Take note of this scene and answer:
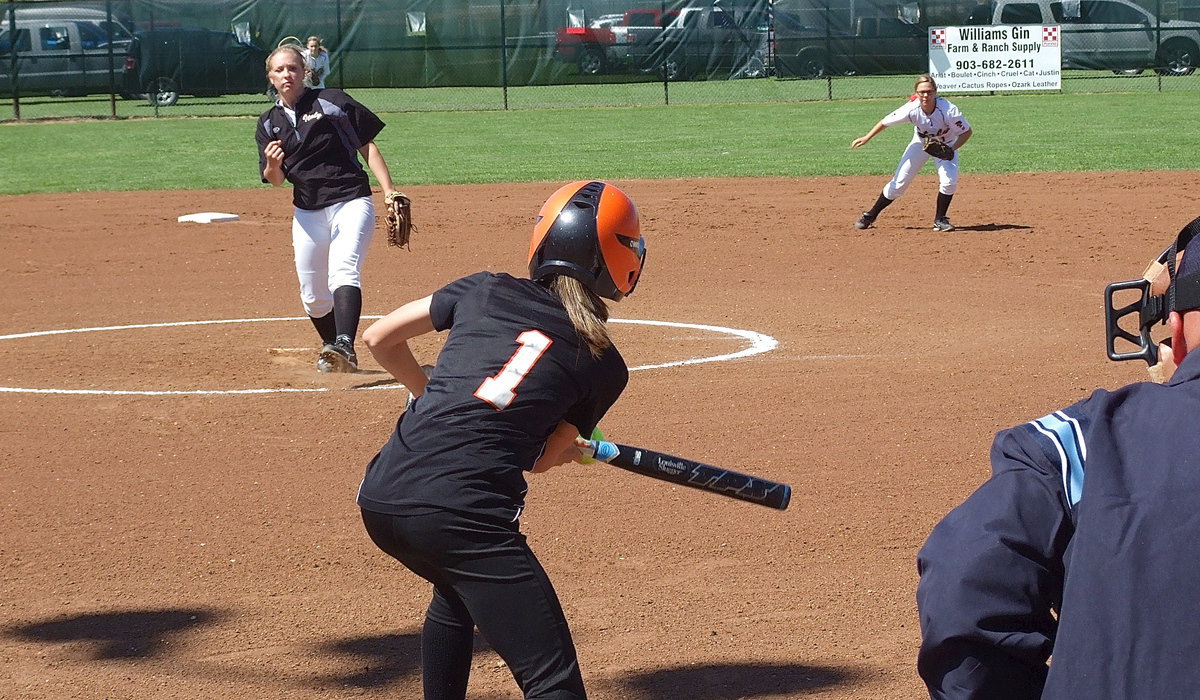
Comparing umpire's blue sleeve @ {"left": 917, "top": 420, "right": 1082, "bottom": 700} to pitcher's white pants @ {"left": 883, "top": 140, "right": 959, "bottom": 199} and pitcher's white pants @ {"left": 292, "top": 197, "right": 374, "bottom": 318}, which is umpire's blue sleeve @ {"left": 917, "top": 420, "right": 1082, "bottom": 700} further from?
pitcher's white pants @ {"left": 883, "top": 140, "right": 959, "bottom": 199}

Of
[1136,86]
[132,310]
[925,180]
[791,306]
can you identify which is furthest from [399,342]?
[1136,86]

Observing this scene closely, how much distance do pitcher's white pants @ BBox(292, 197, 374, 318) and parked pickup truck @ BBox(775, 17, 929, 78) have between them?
85.8 ft

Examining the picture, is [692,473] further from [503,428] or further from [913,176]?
[913,176]

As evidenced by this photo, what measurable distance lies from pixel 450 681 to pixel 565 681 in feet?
1.80

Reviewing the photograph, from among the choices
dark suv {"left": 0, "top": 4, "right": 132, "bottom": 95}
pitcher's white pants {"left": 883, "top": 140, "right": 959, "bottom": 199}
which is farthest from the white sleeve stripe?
dark suv {"left": 0, "top": 4, "right": 132, "bottom": 95}

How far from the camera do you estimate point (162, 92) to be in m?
32.7

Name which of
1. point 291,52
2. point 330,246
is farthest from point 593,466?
point 291,52

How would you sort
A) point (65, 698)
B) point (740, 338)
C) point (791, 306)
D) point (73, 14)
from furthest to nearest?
1. point (73, 14)
2. point (791, 306)
3. point (740, 338)
4. point (65, 698)

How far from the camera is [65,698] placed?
4.43 metres

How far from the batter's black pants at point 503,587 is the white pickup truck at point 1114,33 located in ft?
106

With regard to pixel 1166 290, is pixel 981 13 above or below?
above

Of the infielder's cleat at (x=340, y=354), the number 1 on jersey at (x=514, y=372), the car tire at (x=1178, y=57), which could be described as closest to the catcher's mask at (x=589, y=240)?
the number 1 on jersey at (x=514, y=372)

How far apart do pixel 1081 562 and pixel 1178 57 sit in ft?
116

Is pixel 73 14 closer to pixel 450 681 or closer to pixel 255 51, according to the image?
pixel 255 51
